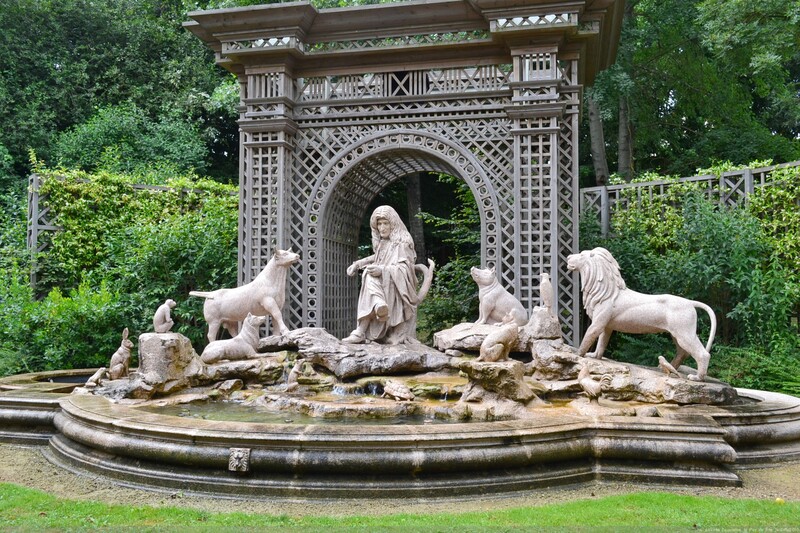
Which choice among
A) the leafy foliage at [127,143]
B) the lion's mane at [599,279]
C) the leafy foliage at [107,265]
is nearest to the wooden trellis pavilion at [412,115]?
the leafy foliage at [107,265]

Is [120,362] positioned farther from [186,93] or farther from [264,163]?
[186,93]

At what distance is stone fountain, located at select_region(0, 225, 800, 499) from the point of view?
462cm

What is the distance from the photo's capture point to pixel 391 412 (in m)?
6.19

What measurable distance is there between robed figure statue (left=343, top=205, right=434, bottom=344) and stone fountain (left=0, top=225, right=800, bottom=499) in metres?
Result: 0.02

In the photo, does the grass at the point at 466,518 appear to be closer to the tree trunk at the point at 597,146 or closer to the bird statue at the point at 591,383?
the bird statue at the point at 591,383

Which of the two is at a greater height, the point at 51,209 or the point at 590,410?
the point at 51,209

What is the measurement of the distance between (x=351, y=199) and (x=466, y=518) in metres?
8.26

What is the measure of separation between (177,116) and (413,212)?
7.09 m

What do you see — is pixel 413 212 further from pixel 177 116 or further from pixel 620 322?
pixel 620 322

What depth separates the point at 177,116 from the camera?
60.3 feet

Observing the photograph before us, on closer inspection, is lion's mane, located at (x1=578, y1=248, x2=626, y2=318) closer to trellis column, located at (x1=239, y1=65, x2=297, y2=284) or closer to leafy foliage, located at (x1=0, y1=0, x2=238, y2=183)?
trellis column, located at (x1=239, y1=65, x2=297, y2=284)

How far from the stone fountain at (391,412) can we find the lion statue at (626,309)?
48 millimetres

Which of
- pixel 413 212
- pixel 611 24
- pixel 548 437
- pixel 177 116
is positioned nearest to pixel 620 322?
pixel 548 437

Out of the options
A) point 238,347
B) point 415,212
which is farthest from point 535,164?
point 415,212
